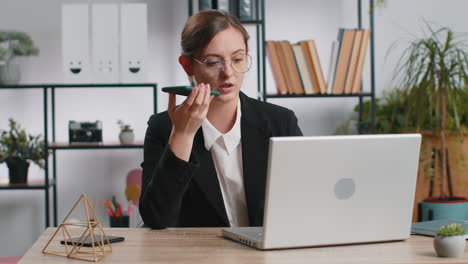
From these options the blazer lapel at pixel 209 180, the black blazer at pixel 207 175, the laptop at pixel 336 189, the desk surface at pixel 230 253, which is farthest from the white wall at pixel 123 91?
the laptop at pixel 336 189

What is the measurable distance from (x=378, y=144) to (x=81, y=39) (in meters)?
2.23

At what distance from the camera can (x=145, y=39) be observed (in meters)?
3.35

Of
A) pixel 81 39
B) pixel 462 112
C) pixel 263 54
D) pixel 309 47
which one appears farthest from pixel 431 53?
pixel 81 39

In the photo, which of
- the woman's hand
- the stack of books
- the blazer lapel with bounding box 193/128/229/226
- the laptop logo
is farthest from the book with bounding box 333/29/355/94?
the laptop logo

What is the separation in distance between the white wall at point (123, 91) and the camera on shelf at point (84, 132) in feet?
0.80

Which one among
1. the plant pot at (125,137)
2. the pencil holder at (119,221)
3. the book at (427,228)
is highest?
the plant pot at (125,137)

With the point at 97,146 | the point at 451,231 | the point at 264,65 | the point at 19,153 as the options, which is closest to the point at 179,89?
the point at 451,231

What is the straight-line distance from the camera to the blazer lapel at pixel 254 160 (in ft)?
6.17

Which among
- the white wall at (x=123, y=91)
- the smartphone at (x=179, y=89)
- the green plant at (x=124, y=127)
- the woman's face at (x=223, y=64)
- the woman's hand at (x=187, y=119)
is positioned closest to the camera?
the smartphone at (x=179, y=89)

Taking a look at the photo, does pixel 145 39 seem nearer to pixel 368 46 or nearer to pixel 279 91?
pixel 279 91

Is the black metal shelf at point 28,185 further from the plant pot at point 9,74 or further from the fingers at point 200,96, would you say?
the fingers at point 200,96

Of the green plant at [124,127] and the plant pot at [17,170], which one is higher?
the green plant at [124,127]

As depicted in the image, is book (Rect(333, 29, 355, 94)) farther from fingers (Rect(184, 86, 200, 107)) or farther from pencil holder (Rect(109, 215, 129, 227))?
fingers (Rect(184, 86, 200, 107))

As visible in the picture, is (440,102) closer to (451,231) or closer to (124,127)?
(124,127)
